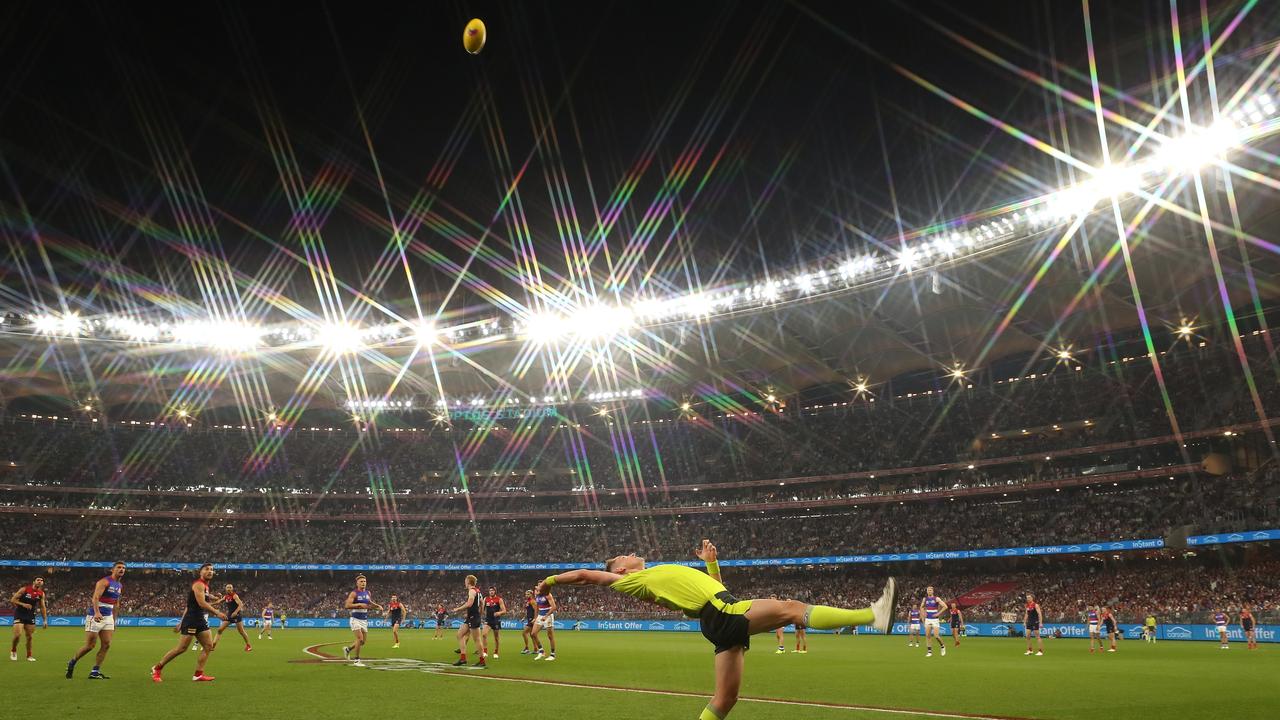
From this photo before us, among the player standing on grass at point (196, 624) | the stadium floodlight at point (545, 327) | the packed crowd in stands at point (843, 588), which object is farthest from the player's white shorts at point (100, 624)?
the stadium floodlight at point (545, 327)

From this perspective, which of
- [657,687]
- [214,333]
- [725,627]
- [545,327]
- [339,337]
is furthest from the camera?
[339,337]

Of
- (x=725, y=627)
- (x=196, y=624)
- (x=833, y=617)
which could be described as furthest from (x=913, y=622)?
(x=833, y=617)

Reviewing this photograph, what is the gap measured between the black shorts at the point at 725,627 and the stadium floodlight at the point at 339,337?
49.2 meters

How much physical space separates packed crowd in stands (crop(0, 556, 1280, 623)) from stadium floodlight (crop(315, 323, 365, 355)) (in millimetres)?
18886

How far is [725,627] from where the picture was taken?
25.5ft

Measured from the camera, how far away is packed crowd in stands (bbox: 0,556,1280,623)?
44.5 meters

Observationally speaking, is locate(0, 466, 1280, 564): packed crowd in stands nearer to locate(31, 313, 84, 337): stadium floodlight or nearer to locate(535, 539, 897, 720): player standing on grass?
locate(31, 313, 84, 337): stadium floodlight

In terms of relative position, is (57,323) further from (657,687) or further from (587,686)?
(657,687)

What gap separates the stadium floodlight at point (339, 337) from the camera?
2106 inches

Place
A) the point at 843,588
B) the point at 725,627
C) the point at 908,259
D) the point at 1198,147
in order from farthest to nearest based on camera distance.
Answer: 1. the point at 843,588
2. the point at 908,259
3. the point at 1198,147
4. the point at 725,627

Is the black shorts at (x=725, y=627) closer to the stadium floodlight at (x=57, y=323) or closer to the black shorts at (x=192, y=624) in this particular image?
the black shorts at (x=192, y=624)

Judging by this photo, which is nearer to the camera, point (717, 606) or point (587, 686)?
point (717, 606)

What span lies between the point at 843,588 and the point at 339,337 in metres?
39.0

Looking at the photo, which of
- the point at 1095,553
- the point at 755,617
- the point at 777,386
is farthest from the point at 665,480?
the point at 755,617
